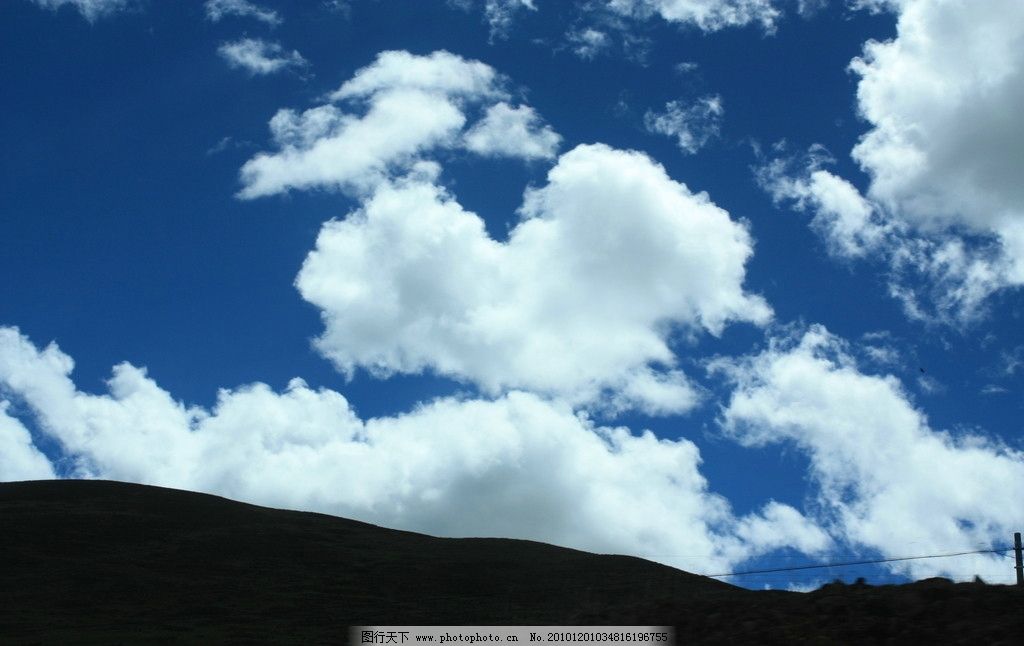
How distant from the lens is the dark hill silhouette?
20.9m

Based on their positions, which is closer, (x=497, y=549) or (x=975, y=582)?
(x=975, y=582)

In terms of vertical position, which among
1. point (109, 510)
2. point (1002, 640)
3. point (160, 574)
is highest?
point (109, 510)

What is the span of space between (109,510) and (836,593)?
78658 mm

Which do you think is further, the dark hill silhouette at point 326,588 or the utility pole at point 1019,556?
the utility pole at point 1019,556

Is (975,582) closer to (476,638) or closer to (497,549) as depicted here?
(476,638)

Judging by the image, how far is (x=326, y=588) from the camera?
197ft

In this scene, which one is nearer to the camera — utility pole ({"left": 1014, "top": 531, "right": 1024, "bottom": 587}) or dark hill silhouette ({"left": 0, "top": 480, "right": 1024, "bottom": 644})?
dark hill silhouette ({"left": 0, "top": 480, "right": 1024, "bottom": 644})

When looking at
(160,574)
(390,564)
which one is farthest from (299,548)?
(160,574)

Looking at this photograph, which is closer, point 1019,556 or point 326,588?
point 1019,556

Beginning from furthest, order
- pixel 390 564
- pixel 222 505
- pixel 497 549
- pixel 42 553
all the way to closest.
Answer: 1. pixel 222 505
2. pixel 497 549
3. pixel 390 564
4. pixel 42 553

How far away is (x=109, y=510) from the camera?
8619 centimetres

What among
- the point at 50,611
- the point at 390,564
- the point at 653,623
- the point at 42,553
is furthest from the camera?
the point at 390,564

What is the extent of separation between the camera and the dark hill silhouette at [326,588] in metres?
20.9

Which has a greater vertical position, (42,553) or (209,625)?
(42,553)
